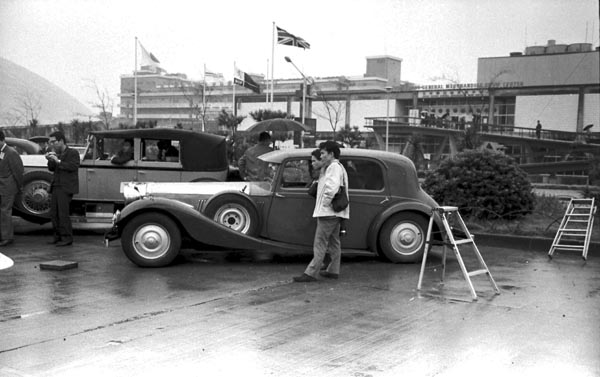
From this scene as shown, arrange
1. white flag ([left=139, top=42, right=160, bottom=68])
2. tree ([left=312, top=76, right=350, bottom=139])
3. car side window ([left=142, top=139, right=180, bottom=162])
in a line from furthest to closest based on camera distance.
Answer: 1. tree ([left=312, top=76, right=350, bottom=139])
2. white flag ([left=139, top=42, right=160, bottom=68])
3. car side window ([left=142, top=139, right=180, bottom=162])

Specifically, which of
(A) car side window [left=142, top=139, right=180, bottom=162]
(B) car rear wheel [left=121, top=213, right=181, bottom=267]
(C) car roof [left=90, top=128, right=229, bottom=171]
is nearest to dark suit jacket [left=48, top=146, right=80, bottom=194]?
(C) car roof [left=90, top=128, right=229, bottom=171]

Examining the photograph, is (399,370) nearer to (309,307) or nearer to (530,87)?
(309,307)

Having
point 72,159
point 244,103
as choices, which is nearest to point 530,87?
point 244,103

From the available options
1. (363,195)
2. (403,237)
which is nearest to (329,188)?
(363,195)

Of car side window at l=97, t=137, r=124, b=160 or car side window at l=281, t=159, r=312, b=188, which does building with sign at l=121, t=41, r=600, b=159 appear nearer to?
car side window at l=97, t=137, r=124, b=160

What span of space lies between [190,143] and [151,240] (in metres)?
3.76

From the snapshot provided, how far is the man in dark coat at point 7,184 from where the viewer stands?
1025 cm

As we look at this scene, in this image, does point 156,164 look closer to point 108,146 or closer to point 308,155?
point 108,146

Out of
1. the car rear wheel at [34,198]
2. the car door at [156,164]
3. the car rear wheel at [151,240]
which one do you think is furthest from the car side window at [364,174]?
the car rear wheel at [34,198]

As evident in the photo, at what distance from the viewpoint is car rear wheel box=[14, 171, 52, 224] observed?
37.3 feet

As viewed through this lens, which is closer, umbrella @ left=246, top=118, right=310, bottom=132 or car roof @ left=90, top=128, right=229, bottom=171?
car roof @ left=90, top=128, right=229, bottom=171

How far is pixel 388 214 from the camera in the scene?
913 cm

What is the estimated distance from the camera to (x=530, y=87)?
160 ft

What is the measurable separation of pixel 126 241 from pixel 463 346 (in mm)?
4911
